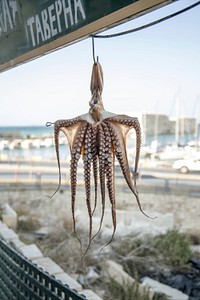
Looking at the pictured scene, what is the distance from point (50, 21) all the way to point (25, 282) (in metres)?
1.32

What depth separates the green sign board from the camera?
2.34 feet

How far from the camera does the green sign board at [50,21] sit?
2.34 ft

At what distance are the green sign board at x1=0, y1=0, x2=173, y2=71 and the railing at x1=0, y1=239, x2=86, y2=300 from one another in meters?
0.92

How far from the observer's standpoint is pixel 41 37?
0.97 meters

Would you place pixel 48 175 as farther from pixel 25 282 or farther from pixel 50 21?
pixel 50 21

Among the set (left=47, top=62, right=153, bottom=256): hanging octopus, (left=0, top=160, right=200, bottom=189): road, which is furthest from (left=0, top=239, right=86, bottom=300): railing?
(left=0, top=160, right=200, bottom=189): road

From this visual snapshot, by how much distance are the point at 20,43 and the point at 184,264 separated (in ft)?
14.1

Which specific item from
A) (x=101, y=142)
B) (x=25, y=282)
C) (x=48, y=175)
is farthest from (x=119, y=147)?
(x=48, y=175)

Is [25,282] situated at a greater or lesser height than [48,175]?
greater

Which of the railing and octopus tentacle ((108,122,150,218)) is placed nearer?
→ octopus tentacle ((108,122,150,218))

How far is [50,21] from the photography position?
917mm

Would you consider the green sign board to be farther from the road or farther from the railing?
the road

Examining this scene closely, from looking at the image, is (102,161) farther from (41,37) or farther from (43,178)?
(43,178)

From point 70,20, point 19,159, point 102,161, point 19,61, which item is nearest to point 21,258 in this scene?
point 19,61
